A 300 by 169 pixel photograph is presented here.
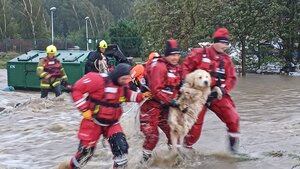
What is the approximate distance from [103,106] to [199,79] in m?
1.47

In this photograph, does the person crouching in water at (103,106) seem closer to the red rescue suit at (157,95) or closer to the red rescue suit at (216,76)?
the red rescue suit at (157,95)

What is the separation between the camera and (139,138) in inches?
348

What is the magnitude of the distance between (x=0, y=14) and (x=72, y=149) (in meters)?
59.6

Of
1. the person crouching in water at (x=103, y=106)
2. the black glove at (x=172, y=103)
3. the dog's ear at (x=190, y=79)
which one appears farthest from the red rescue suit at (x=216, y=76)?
the person crouching in water at (x=103, y=106)

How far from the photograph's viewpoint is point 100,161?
7777mm

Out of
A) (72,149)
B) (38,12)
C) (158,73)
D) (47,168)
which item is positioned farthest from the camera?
(38,12)

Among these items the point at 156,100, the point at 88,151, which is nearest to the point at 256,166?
the point at 156,100

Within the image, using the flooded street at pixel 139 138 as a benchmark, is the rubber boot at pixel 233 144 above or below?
above

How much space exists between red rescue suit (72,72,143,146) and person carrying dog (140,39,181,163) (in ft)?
2.40

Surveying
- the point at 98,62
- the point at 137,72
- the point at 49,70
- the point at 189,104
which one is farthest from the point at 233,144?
the point at 49,70

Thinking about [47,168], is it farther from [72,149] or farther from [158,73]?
[158,73]

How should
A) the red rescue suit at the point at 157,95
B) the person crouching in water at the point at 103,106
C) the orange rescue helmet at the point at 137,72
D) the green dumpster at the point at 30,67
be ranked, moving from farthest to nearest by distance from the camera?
the green dumpster at the point at 30,67
the orange rescue helmet at the point at 137,72
the red rescue suit at the point at 157,95
the person crouching in water at the point at 103,106

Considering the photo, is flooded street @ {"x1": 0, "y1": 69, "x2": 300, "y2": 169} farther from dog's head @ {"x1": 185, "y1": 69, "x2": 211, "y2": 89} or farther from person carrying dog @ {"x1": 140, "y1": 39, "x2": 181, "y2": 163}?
dog's head @ {"x1": 185, "y1": 69, "x2": 211, "y2": 89}

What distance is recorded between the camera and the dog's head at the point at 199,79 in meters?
6.91
